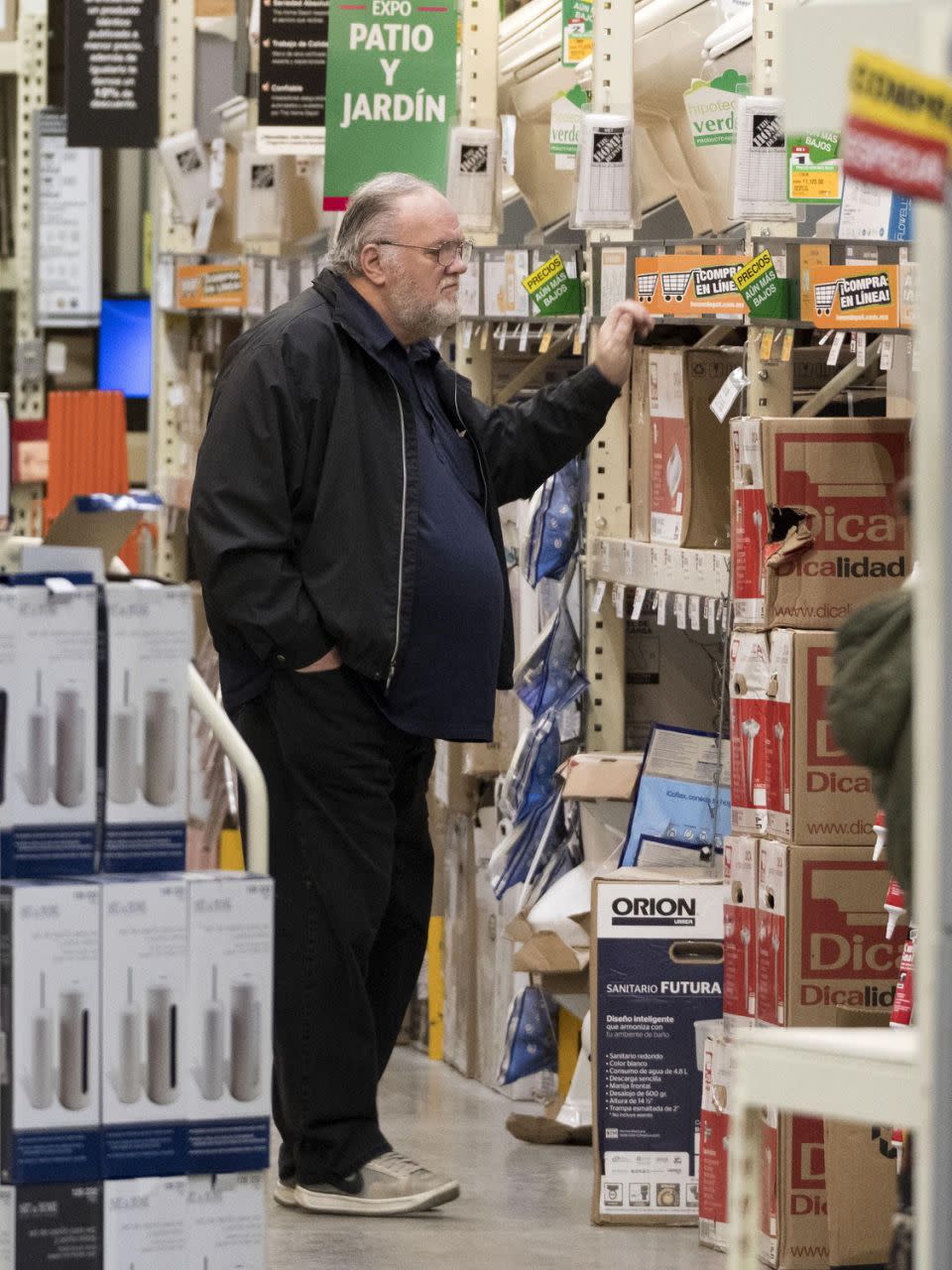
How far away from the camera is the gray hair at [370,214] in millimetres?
4766

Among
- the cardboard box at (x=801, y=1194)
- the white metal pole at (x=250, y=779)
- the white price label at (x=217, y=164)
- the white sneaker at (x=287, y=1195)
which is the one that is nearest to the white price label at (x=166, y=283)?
the white price label at (x=217, y=164)

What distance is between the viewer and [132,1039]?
3.25 meters

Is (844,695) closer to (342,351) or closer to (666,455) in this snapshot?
(342,351)

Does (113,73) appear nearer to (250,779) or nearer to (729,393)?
(729,393)

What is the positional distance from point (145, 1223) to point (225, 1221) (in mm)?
112

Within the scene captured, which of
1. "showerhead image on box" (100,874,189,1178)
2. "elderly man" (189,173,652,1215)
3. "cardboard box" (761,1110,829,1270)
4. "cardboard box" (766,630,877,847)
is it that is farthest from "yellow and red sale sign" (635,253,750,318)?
"showerhead image on box" (100,874,189,1178)

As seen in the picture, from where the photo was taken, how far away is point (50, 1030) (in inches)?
126

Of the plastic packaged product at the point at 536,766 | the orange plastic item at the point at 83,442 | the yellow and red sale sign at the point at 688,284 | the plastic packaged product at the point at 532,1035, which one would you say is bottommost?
the plastic packaged product at the point at 532,1035

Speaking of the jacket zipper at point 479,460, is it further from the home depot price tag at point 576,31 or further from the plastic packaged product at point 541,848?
the home depot price tag at point 576,31

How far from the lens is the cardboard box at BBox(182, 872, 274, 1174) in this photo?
10.7 ft

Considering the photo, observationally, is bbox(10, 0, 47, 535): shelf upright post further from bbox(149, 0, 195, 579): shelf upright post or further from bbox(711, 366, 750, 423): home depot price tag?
bbox(711, 366, 750, 423): home depot price tag

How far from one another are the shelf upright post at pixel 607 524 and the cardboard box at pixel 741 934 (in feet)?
3.39

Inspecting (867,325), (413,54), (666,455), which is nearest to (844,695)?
(867,325)

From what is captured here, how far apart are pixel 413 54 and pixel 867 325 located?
6.42 ft
